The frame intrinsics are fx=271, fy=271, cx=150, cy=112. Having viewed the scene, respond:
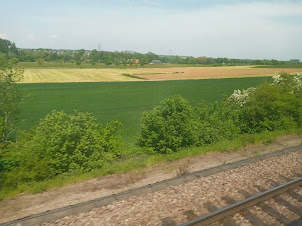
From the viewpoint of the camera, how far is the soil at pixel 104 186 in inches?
262

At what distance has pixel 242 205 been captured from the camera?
6297 mm

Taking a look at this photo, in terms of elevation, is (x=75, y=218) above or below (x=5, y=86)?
below

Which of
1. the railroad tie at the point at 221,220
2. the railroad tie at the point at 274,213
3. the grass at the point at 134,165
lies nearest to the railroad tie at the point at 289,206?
the railroad tie at the point at 274,213

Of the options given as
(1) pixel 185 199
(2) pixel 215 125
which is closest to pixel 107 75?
(2) pixel 215 125

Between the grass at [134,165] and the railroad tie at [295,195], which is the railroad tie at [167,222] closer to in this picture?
the grass at [134,165]

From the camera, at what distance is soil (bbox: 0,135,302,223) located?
6.66 metres

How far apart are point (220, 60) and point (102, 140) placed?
452ft

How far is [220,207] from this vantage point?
641 cm

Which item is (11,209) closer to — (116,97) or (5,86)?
(5,86)

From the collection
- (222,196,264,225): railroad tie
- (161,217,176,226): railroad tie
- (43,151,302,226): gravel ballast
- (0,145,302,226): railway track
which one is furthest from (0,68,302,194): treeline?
(222,196,264,225): railroad tie

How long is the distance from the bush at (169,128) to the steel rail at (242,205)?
5738mm

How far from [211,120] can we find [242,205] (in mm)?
9395

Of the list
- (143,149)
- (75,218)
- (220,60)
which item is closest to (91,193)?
(75,218)

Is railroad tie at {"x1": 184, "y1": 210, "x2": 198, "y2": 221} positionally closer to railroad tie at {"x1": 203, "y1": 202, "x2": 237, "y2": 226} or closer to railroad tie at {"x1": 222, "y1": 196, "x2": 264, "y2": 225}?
railroad tie at {"x1": 203, "y1": 202, "x2": 237, "y2": 226}
